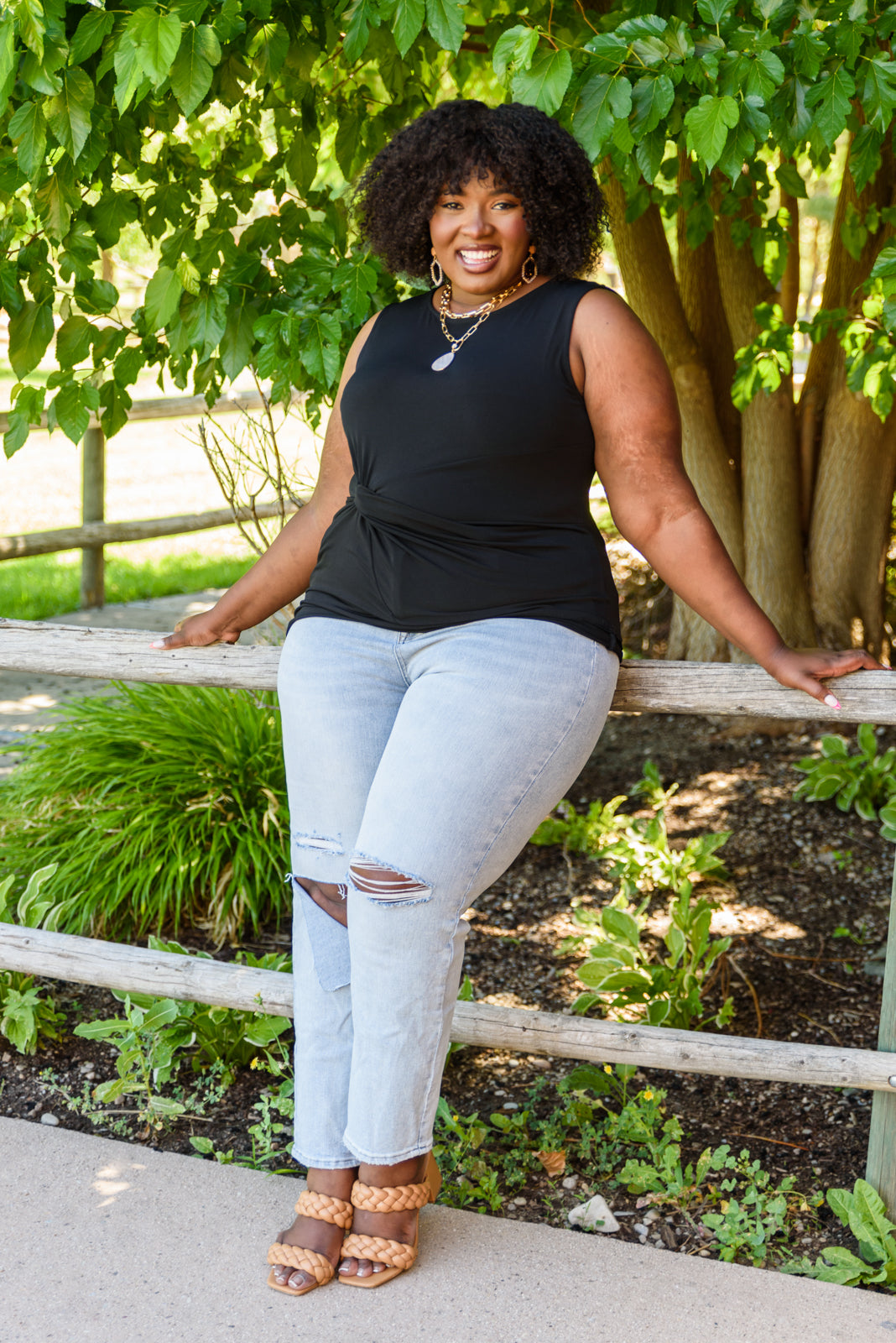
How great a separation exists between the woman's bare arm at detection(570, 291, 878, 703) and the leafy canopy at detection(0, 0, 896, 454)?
32 cm

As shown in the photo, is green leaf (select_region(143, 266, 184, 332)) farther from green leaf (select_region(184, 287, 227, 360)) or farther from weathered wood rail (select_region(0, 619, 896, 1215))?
weathered wood rail (select_region(0, 619, 896, 1215))

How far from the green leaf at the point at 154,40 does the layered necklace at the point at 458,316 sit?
2.00 ft

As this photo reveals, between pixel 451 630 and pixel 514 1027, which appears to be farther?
pixel 514 1027

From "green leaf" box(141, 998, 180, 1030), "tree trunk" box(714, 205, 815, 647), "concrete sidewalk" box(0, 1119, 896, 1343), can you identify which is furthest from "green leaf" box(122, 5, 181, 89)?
"tree trunk" box(714, 205, 815, 647)

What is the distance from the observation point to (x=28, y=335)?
113 inches

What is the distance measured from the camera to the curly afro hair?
226 cm

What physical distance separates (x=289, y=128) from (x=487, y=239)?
1.18m

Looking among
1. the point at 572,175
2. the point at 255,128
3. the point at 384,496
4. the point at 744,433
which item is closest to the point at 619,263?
the point at 744,433

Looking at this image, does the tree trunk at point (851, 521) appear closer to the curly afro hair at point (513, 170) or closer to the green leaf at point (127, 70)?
the curly afro hair at point (513, 170)

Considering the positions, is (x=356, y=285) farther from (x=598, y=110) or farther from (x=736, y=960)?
(x=736, y=960)

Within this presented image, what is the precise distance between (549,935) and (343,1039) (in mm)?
1645

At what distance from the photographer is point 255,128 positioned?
10.9 ft

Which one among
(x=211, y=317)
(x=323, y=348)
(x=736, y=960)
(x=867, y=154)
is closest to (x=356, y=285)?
(x=323, y=348)

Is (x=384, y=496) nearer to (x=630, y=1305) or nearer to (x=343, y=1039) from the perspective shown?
(x=343, y=1039)
